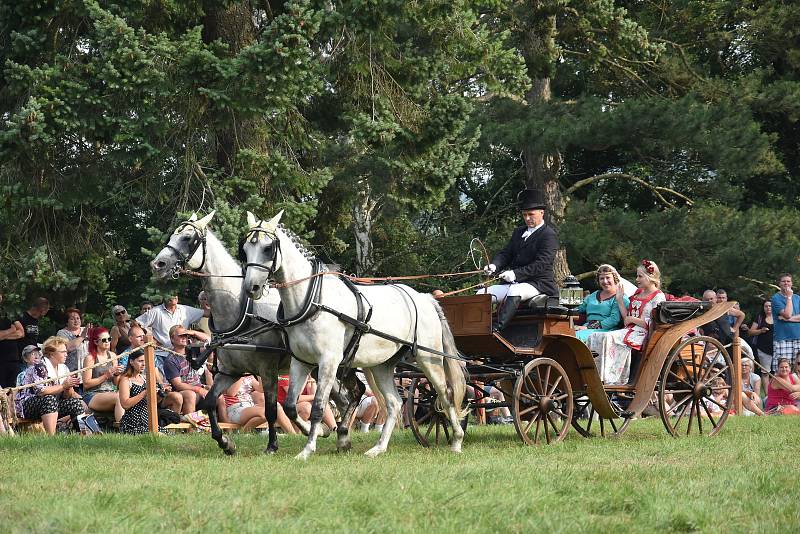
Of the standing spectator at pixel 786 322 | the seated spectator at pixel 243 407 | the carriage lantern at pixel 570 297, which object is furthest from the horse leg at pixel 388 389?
the standing spectator at pixel 786 322

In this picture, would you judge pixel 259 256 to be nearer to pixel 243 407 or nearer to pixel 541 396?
pixel 541 396

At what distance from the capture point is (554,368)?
36.2 feet

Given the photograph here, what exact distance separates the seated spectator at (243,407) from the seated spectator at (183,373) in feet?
1.05

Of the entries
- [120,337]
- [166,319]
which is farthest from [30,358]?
[120,337]

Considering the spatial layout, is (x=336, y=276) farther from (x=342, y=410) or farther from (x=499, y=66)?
(x=499, y=66)

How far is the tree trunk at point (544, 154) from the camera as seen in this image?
2238 centimetres

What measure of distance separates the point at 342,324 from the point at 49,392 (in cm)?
429

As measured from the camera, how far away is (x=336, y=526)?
596cm

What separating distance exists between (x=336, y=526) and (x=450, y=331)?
15.9ft

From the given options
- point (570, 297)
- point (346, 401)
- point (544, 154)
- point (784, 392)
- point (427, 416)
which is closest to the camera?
point (570, 297)

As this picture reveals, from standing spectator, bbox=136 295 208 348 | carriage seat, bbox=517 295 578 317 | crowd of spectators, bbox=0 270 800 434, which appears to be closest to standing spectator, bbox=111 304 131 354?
crowd of spectators, bbox=0 270 800 434

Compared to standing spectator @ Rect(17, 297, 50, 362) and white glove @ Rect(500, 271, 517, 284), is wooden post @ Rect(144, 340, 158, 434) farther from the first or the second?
white glove @ Rect(500, 271, 517, 284)

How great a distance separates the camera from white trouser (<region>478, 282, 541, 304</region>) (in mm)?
10758

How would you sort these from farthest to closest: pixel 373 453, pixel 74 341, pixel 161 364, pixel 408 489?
pixel 74 341
pixel 161 364
pixel 373 453
pixel 408 489
